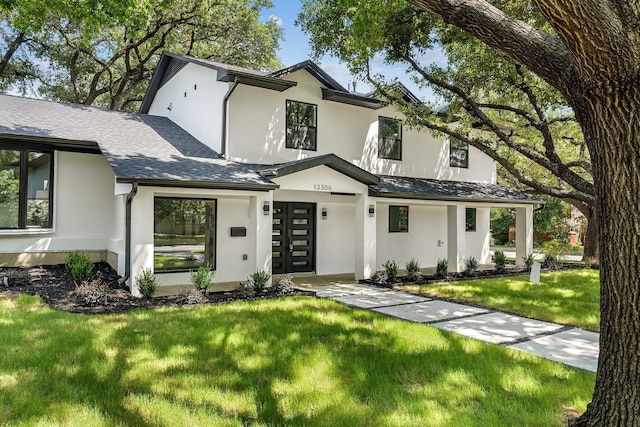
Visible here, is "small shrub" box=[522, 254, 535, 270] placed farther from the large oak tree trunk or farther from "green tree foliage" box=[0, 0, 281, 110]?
"green tree foliage" box=[0, 0, 281, 110]

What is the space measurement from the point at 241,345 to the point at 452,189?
11962mm

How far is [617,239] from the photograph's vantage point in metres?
3.25

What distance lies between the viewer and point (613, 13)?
3.00 meters

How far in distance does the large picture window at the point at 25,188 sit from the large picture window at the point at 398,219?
35.4 feet

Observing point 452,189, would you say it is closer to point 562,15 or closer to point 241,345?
point 241,345

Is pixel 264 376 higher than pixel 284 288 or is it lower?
lower

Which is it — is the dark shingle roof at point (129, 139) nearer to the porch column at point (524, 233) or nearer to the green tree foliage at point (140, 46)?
the green tree foliage at point (140, 46)

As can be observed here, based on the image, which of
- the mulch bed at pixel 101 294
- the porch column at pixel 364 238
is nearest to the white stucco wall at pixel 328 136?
the porch column at pixel 364 238

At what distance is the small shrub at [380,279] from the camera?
12.1m

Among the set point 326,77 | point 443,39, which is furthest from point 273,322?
point 443,39

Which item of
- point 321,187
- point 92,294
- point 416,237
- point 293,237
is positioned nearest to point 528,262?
point 416,237

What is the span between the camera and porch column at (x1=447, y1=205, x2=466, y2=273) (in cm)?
1505

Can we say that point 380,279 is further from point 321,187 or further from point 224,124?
point 224,124

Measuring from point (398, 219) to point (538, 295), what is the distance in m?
6.03
